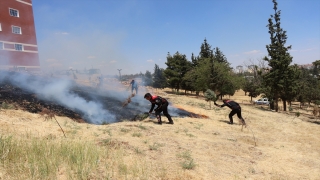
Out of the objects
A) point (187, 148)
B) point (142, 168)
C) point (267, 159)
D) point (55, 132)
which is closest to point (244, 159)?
point (267, 159)

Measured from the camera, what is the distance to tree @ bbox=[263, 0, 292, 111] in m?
25.2

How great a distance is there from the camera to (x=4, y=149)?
4.27 meters

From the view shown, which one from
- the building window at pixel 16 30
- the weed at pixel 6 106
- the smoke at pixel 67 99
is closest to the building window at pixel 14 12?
the building window at pixel 16 30

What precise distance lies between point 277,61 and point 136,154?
2465 centimetres

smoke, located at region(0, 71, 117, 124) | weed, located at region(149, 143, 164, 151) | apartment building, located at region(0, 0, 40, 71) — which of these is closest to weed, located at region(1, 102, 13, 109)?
smoke, located at region(0, 71, 117, 124)

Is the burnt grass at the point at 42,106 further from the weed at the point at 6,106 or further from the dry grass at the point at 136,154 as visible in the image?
the dry grass at the point at 136,154

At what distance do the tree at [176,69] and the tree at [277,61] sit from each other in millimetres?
19328

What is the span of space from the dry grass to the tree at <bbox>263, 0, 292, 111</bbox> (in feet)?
59.3

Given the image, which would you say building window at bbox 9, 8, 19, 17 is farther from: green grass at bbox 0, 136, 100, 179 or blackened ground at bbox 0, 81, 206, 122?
green grass at bbox 0, 136, 100, 179

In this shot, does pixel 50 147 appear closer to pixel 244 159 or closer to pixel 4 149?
pixel 4 149

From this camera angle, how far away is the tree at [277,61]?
25219mm

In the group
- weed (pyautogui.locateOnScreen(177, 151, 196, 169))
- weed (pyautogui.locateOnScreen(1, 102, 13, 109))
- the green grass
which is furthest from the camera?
weed (pyautogui.locateOnScreen(1, 102, 13, 109))

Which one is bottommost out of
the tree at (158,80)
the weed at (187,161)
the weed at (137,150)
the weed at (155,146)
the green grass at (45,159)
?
the weed at (187,161)

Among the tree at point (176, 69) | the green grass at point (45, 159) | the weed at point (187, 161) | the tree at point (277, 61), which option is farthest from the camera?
the tree at point (176, 69)
